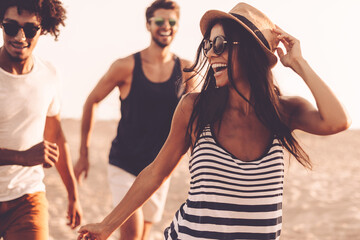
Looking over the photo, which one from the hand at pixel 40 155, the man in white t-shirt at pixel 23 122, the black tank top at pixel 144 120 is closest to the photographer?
the hand at pixel 40 155

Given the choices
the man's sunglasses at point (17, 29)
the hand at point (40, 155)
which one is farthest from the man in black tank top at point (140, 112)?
the hand at point (40, 155)

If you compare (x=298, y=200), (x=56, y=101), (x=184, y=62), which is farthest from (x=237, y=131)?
(x=298, y=200)

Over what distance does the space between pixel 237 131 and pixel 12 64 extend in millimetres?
1755

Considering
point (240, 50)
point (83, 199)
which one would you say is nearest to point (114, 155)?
point (240, 50)

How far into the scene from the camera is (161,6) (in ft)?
19.4

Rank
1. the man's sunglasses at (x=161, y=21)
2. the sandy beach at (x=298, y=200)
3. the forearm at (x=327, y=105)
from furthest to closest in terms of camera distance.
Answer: the sandy beach at (x=298, y=200)
the man's sunglasses at (x=161, y=21)
the forearm at (x=327, y=105)

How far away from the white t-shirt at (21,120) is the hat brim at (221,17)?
136 cm

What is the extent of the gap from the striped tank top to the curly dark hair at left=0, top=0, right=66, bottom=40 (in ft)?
6.34

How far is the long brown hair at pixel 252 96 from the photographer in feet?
9.66

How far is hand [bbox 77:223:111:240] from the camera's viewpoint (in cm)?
310

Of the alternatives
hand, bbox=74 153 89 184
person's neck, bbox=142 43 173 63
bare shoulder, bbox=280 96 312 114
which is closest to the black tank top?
person's neck, bbox=142 43 173 63

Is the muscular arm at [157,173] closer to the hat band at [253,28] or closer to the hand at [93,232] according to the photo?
the hand at [93,232]

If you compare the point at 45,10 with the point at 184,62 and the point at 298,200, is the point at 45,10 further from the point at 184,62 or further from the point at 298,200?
the point at 298,200

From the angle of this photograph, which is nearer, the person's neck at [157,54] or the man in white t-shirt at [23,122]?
the man in white t-shirt at [23,122]
